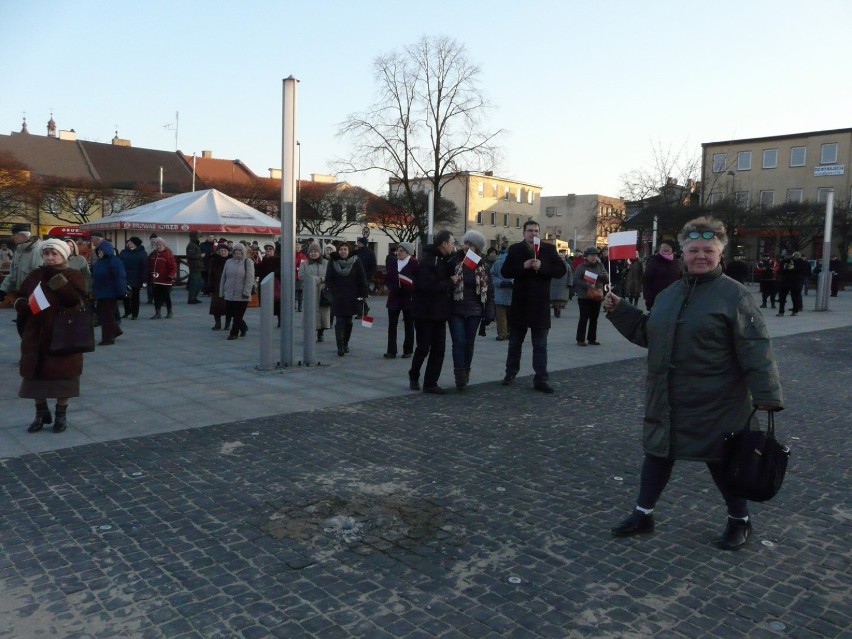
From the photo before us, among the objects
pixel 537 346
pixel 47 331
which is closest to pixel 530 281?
pixel 537 346

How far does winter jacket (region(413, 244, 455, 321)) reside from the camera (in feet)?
26.0

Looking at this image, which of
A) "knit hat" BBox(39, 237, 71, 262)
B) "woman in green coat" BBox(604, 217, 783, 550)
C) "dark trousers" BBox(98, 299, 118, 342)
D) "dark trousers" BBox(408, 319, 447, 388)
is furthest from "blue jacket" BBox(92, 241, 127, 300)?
"woman in green coat" BBox(604, 217, 783, 550)

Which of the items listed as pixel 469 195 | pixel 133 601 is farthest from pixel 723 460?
pixel 469 195

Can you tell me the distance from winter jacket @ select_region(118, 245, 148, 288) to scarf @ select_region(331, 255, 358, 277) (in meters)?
5.53

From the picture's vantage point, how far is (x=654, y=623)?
3.14m

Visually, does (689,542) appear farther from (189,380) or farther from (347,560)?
(189,380)

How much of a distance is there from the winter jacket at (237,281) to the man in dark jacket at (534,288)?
5995mm

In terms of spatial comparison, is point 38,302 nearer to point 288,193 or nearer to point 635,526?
point 288,193

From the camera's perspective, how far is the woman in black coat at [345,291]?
427 inches

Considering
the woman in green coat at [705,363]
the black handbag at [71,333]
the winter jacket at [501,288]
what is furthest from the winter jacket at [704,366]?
the winter jacket at [501,288]

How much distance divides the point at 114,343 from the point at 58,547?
27.5ft

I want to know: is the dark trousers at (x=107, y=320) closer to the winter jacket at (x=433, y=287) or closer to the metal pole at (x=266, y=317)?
the metal pole at (x=266, y=317)

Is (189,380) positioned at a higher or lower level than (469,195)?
lower

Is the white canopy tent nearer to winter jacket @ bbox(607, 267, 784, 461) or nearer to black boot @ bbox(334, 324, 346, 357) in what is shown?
black boot @ bbox(334, 324, 346, 357)
